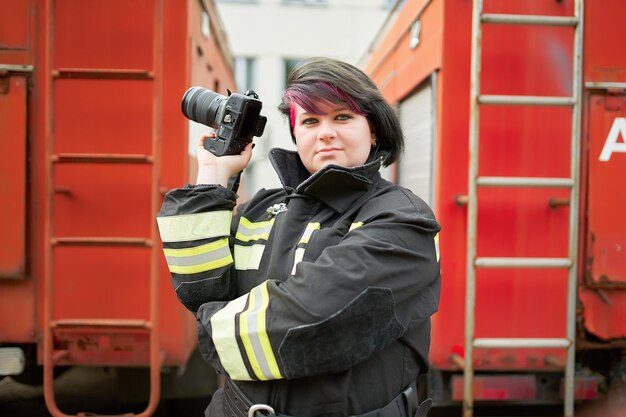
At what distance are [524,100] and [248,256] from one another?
1.60 meters

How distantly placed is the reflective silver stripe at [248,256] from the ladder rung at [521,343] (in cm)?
137

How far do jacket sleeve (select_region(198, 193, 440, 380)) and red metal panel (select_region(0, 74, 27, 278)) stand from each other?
1.70 m

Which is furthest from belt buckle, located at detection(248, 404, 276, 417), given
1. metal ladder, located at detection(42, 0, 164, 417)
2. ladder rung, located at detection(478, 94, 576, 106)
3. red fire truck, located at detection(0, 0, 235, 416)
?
ladder rung, located at detection(478, 94, 576, 106)

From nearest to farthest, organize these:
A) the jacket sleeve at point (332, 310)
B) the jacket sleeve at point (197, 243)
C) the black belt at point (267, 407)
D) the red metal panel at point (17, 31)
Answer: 1. the jacket sleeve at point (332, 310)
2. the black belt at point (267, 407)
3. the jacket sleeve at point (197, 243)
4. the red metal panel at point (17, 31)

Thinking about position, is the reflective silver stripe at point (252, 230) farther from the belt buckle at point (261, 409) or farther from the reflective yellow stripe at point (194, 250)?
the belt buckle at point (261, 409)

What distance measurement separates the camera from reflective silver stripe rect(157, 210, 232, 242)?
1.37 m

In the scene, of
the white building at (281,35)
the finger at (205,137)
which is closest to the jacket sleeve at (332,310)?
the finger at (205,137)

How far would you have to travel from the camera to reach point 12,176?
2.60 metres

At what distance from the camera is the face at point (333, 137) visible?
1.42m

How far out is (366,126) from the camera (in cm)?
146

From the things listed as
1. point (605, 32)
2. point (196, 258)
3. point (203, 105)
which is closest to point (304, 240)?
point (196, 258)

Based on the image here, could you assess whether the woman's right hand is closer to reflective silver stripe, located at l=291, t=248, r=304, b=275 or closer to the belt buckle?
reflective silver stripe, located at l=291, t=248, r=304, b=275

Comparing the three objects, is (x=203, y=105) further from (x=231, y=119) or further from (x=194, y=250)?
(x=194, y=250)

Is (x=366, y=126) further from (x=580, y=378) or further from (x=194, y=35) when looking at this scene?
A: (x=580, y=378)
